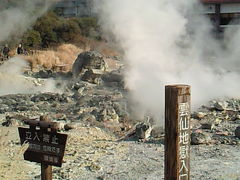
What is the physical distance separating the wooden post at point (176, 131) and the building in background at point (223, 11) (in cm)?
2035

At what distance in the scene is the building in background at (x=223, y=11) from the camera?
2391 centimetres

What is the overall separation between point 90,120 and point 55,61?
609 inches

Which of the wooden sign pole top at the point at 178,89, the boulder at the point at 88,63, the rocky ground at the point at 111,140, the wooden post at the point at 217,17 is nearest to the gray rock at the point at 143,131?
the rocky ground at the point at 111,140

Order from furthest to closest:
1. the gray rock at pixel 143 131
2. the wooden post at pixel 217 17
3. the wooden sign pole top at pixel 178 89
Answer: the wooden post at pixel 217 17, the gray rock at pixel 143 131, the wooden sign pole top at pixel 178 89

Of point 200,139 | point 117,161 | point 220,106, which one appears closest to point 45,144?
point 117,161

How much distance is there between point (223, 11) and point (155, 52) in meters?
14.9

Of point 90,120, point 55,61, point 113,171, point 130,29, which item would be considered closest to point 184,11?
point 130,29

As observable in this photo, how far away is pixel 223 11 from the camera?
26031 mm

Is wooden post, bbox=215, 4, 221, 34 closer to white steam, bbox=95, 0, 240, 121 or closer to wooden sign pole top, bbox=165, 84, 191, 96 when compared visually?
white steam, bbox=95, 0, 240, 121

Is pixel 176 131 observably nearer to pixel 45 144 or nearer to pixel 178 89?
pixel 178 89

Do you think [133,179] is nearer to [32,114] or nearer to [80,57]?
[32,114]

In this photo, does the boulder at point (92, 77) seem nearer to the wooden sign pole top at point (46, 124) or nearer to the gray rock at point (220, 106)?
the gray rock at point (220, 106)

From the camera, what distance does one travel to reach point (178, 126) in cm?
334

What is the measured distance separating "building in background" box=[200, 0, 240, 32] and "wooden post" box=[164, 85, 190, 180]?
20346 millimetres
